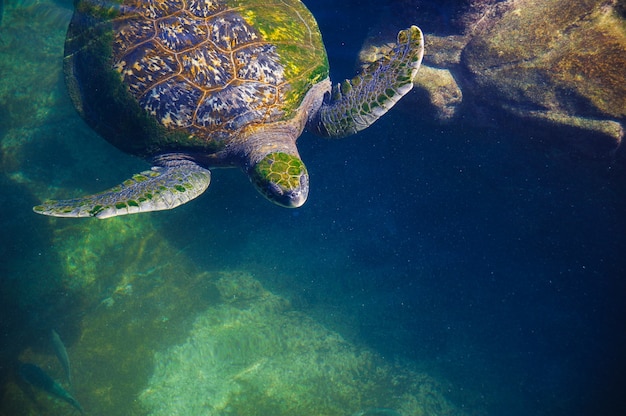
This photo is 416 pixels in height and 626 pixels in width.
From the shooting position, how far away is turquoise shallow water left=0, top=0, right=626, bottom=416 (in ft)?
15.5

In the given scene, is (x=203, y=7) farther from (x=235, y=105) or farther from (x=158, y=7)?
(x=235, y=105)

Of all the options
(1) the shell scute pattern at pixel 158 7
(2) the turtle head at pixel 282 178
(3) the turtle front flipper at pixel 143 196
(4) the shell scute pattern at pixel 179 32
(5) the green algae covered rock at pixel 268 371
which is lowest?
(5) the green algae covered rock at pixel 268 371

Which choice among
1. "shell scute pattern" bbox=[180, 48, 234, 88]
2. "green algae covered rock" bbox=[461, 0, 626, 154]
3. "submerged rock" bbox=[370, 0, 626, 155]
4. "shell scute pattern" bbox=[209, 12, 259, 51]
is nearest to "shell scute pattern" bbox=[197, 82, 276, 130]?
"shell scute pattern" bbox=[180, 48, 234, 88]

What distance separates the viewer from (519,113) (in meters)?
4.13

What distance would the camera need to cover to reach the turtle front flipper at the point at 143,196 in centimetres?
292

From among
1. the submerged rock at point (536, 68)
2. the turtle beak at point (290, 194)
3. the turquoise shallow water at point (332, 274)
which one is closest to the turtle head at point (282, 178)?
the turtle beak at point (290, 194)

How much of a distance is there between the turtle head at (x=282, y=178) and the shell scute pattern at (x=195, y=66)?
47 cm

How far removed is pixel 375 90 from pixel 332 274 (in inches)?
132

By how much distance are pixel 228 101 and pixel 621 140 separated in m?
4.17

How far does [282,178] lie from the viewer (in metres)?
3.31

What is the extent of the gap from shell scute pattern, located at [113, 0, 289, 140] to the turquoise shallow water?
1.92m

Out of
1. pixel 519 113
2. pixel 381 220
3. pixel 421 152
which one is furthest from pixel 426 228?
pixel 519 113

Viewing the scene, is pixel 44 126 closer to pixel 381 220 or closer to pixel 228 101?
pixel 228 101

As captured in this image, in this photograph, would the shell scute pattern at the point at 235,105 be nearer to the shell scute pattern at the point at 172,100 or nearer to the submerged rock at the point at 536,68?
the shell scute pattern at the point at 172,100
